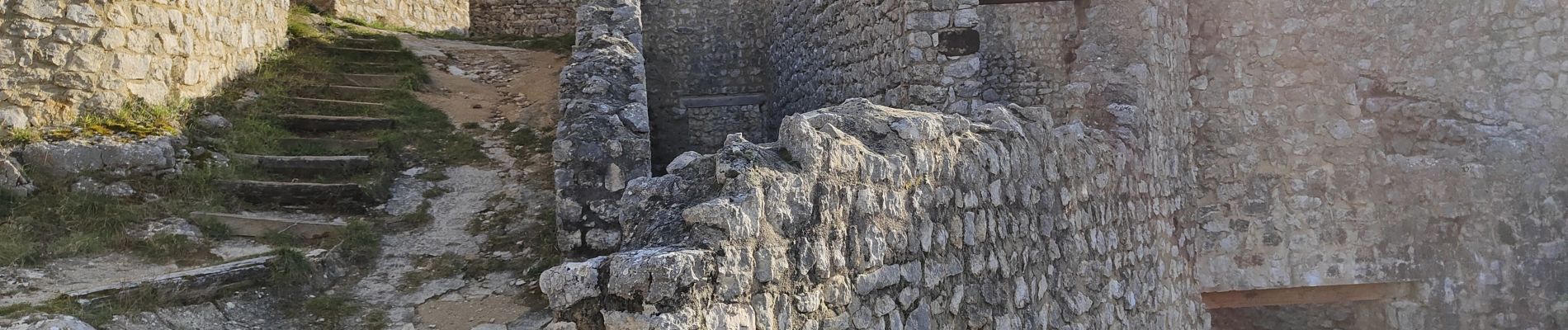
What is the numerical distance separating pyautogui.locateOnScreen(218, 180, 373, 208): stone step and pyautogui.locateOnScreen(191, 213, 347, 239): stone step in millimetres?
287

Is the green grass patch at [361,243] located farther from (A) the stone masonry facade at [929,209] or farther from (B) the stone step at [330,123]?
(B) the stone step at [330,123]

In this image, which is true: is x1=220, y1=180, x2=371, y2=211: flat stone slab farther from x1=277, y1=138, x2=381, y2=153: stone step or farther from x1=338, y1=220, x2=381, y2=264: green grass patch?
x1=277, y1=138, x2=381, y2=153: stone step

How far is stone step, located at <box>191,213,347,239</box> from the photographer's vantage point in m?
5.39

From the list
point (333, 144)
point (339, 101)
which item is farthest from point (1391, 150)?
point (339, 101)

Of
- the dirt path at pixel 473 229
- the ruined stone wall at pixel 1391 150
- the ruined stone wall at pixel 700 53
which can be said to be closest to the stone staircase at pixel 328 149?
the dirt path at pixel 473 229

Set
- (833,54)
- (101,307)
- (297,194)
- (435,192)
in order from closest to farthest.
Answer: (101,307), (297,194), (435,192), (833,54)

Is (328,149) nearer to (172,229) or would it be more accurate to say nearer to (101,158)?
(101,158)

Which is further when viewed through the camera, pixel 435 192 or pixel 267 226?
pixel 435 192

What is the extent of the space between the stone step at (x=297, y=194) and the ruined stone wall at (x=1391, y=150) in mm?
5126

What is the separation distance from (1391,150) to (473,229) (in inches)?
216

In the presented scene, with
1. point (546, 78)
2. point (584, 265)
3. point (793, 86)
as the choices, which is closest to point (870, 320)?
point (584, 265)

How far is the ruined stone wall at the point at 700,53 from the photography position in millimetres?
9969

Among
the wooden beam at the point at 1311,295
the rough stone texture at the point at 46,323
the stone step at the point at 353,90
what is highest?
the stone step at the point at 353,90

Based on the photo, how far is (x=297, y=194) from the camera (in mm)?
5844
